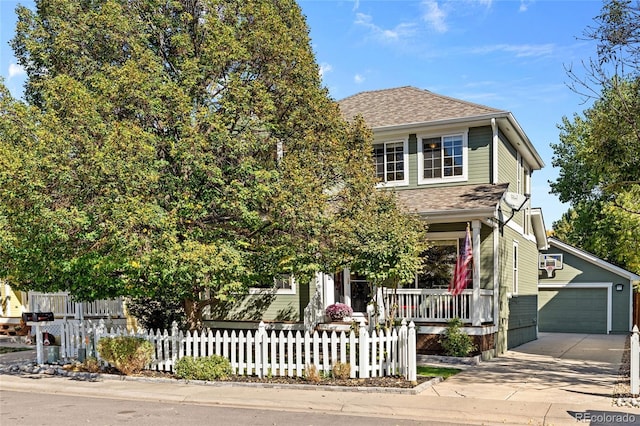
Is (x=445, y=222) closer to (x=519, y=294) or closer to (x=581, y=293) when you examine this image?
(x=519, y=294)

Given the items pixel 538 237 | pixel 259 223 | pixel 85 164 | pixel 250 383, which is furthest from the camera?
pixel 538 237

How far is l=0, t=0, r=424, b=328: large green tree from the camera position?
10617 mm

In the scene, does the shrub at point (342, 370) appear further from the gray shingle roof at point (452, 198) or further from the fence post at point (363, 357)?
the gray shingle roof at point (452, 198)

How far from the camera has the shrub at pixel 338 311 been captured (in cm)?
1639

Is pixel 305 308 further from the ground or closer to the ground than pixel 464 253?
closer to the ground

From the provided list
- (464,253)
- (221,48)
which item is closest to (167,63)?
(221,48)

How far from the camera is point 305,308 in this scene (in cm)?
1686

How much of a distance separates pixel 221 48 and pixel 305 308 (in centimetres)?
801

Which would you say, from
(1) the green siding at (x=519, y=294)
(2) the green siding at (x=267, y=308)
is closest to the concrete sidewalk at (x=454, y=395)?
(1) the green siding at (x=519, y=294)

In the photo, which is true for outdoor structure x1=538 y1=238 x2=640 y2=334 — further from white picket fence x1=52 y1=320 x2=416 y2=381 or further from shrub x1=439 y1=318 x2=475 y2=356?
white picket fence x1=52 y1=320 x2=416 y2=381

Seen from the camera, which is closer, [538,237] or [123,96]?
[123,96]

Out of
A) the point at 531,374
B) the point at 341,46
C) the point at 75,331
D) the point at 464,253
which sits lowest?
the point at 531,374

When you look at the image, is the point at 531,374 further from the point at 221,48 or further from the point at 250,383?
the point at 221,48

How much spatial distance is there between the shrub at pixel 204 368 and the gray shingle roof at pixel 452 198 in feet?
19.7
